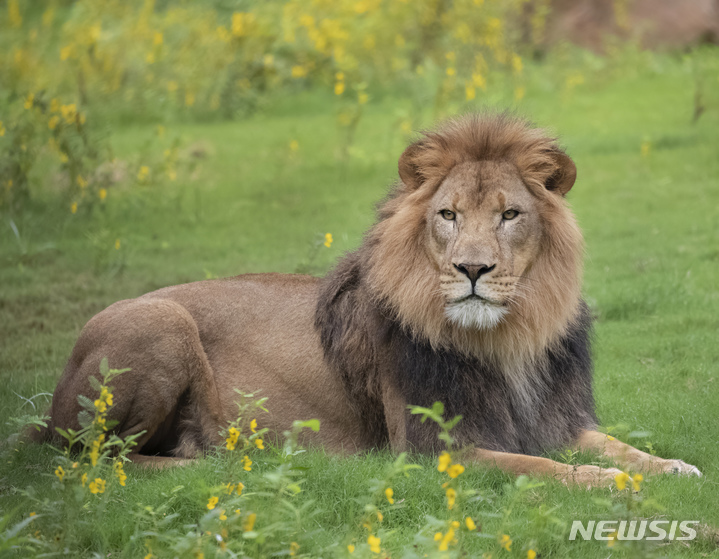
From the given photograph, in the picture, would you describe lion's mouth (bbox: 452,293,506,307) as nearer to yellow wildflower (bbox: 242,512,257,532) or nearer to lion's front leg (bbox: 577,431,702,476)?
lion's front leg (bbox: 577,431,702,476)

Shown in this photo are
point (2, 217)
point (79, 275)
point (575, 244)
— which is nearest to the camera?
point (575, 244)

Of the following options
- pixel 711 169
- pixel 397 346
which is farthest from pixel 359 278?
pixel 711 169

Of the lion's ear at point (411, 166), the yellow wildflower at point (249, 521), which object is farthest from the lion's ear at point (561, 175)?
the yellow wildflower at point (249, 521)

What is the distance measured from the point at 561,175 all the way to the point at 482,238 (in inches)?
29.0

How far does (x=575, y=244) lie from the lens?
4.66 meters

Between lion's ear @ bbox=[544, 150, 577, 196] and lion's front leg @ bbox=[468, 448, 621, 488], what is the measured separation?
4.80ft

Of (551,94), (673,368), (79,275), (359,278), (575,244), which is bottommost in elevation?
(79,275)

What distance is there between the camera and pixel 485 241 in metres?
4.29

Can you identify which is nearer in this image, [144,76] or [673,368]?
[673,368]

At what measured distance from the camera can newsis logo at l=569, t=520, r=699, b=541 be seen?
3.56 m

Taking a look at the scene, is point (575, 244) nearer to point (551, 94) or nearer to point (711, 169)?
point (711, 169)

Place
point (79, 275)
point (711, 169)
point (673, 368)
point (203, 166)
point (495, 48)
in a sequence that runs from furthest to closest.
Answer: point (495, 48), point (203, 166), point (711, 169), point (79, 275), point (673, 368)

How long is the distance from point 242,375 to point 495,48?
11442 millimetres

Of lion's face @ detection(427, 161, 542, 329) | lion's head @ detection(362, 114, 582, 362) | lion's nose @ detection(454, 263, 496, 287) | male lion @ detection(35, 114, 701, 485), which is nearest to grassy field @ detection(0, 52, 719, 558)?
male lion @ detection(35, 114, 701, 485)
